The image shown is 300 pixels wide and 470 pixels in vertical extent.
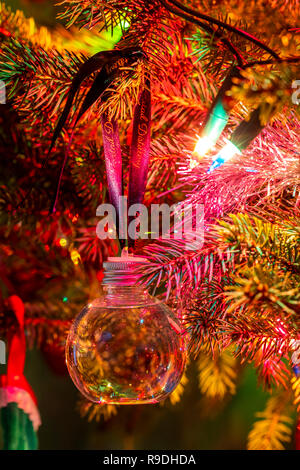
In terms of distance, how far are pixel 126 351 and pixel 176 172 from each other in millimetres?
169

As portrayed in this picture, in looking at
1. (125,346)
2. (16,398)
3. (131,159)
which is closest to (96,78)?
(131,159)

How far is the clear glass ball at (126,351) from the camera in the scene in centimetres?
30

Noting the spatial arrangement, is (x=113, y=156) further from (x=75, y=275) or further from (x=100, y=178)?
(x=75, y=275)

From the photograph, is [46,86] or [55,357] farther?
[55,357]

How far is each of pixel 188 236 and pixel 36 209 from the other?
0.23 metres

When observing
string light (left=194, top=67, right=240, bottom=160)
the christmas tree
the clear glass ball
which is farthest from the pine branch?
string light (left=194, top=67, right=240, bottom=160)

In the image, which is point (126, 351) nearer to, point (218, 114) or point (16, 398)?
point (218, 114)

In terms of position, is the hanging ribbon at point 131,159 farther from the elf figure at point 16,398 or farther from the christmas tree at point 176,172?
the elf figure at point 16,398

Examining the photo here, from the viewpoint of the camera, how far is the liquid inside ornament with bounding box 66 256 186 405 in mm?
304

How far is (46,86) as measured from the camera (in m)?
0.36

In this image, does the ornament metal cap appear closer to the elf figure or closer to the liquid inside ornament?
the liquid inside ornament

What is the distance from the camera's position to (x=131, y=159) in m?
0.33

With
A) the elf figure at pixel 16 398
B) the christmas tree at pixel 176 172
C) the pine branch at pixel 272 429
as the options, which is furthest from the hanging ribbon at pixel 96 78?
the pine branch at pixel 272 429

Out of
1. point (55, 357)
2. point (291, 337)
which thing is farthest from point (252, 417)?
point (291, 337)
